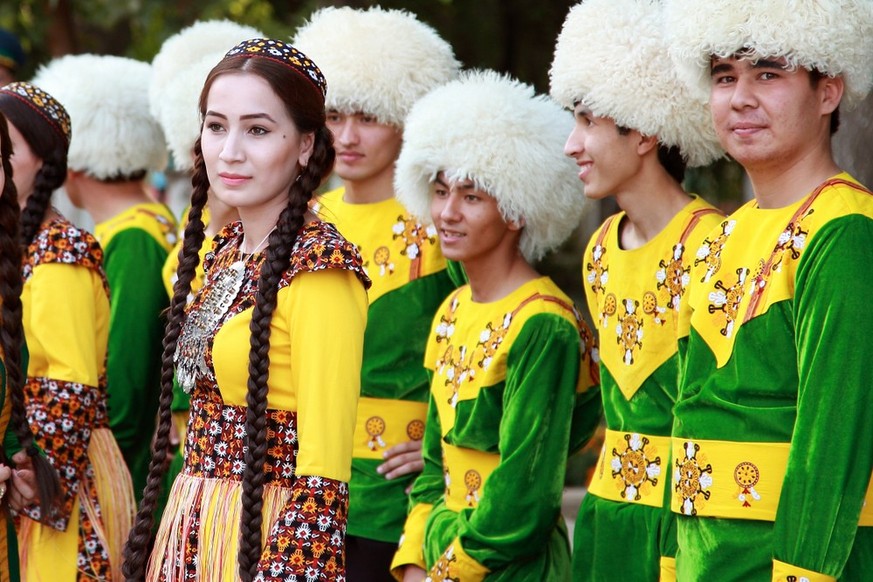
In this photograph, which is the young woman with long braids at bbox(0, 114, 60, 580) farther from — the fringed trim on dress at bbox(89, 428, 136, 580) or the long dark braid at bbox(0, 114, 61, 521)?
the fringed trim on dress at bbox(89, 428, 136, 580)

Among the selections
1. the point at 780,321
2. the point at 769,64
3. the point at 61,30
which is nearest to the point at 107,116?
the point at 769,64

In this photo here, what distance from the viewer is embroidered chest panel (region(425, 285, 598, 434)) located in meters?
4.13

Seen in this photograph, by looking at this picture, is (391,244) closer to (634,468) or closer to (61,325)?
(61,325)

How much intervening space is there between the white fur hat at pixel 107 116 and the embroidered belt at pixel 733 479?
11.1 feet

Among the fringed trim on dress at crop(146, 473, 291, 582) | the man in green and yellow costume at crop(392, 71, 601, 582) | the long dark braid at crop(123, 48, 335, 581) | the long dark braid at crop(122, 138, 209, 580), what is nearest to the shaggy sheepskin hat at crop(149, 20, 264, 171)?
the man in green and yellow costume at crop(392, 71, 601, 582)

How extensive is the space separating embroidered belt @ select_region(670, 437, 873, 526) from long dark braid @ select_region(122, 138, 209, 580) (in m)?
1.22

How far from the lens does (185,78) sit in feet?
18.2

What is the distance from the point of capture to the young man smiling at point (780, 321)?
109 inches

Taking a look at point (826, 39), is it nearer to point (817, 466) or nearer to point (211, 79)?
point (817, 466)

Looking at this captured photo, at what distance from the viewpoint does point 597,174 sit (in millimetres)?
4086

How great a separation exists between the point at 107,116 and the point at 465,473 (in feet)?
8.67

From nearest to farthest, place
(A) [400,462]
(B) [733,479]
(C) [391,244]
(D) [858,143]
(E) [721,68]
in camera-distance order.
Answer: (B) [733,479], (E) [721,68], (D) [858,143], (A) [400,462], (C) [391,244]

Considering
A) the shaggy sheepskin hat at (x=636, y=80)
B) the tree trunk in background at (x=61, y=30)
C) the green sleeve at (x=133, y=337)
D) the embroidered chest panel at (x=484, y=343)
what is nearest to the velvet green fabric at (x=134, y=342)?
the green sleeve at (x=133, y=337)

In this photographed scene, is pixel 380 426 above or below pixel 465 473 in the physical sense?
above
